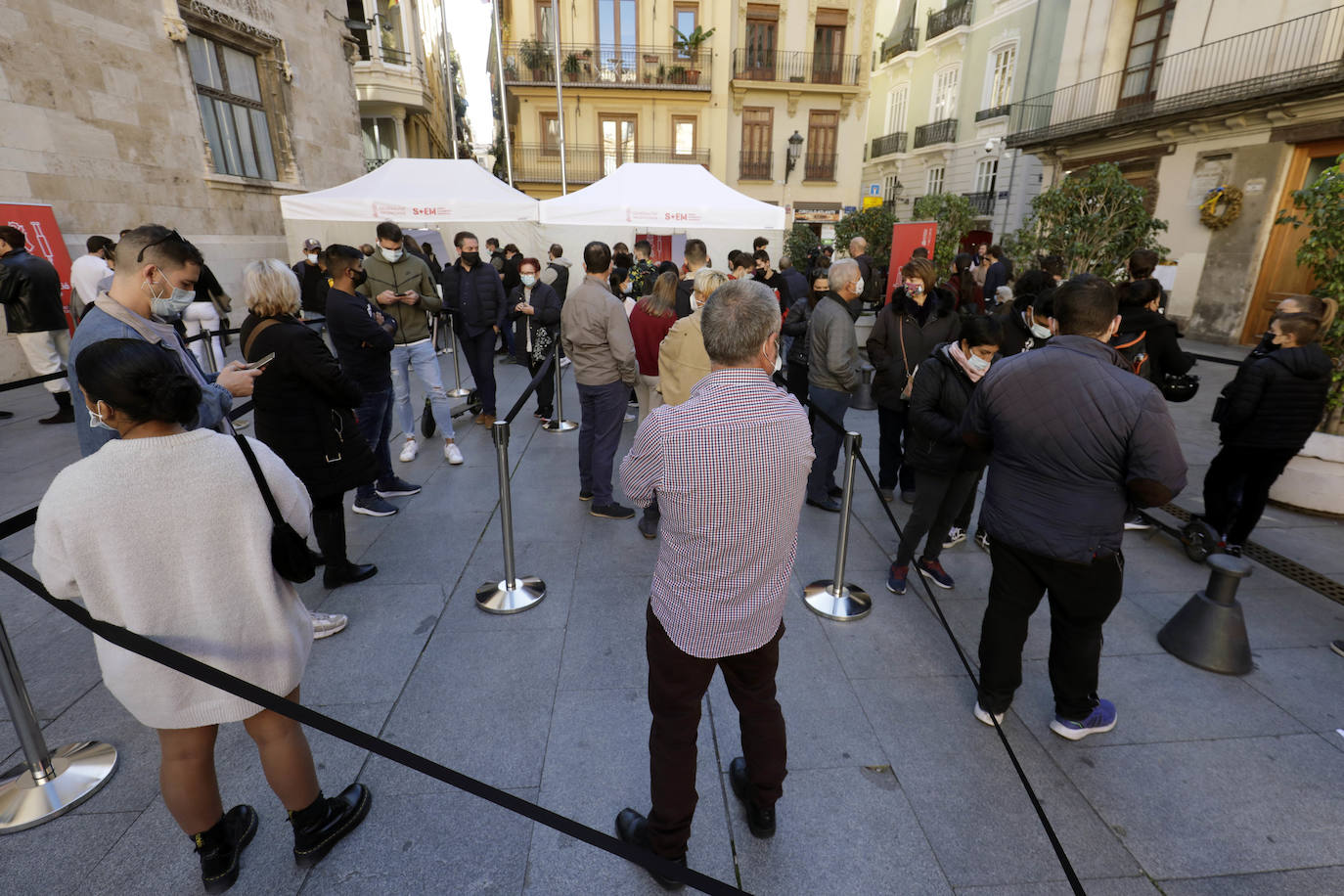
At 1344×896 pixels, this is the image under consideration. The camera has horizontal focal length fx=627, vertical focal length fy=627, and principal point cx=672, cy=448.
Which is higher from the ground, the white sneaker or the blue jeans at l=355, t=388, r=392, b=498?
the blue jeans at l=355, t=388, r=392, b=498

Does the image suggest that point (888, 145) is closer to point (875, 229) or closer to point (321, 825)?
point (875, 229)

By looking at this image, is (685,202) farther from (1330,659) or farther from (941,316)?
(1330,659)

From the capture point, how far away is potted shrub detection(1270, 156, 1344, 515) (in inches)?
183

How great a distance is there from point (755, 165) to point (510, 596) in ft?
83.9

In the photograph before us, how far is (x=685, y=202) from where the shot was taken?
843 cm

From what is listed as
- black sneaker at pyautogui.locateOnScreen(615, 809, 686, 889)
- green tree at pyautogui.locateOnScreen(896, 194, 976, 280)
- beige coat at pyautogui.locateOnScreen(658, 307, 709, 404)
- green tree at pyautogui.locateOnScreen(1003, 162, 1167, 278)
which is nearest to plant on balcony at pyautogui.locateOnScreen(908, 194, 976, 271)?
green tree at pyautogui.locateOnScreen(896, 194, 976, 280)

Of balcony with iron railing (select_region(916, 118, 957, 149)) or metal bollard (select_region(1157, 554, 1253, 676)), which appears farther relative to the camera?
balcony with iron railing (select_region(916, 118, 957, 149))

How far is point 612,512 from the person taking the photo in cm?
495

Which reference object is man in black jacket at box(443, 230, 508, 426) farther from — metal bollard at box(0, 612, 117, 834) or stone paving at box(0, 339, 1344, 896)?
metal bollard at box(0, 612, 117, 834)

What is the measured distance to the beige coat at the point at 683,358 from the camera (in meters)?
3.84

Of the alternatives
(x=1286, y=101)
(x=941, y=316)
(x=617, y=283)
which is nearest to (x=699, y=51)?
(x=1286, y=101)

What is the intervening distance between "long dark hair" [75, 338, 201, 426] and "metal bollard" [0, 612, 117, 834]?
4.54ft

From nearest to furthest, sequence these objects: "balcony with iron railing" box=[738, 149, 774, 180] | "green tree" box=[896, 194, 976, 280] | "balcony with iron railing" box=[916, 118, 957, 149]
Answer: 1. "green tree" box=[896, 194, 976, 280]
2. "balcony with iron railing" box=[916, 118, 957, 149]
3. "balcony with iron railing" box=[738, 149, 774, 180]

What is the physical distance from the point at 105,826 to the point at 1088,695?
3.98 metres
